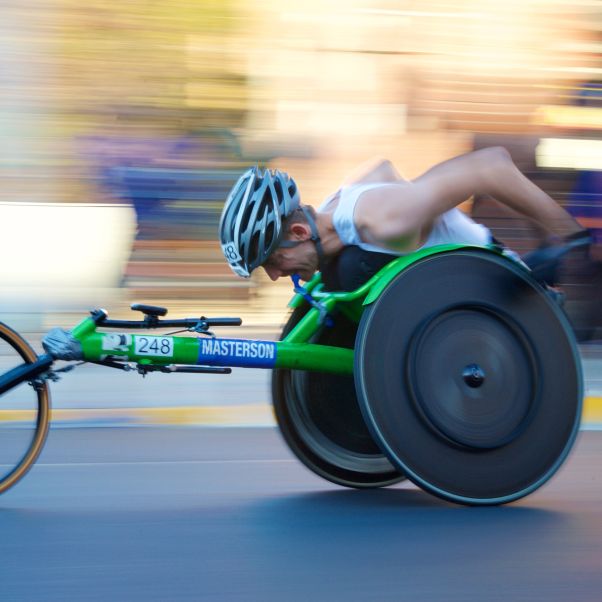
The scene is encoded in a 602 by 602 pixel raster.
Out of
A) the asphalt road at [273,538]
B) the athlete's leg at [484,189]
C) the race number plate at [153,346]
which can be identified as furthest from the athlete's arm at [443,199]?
the asphalt road at [273,538]

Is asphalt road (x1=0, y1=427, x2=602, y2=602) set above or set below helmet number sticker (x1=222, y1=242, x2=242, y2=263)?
below

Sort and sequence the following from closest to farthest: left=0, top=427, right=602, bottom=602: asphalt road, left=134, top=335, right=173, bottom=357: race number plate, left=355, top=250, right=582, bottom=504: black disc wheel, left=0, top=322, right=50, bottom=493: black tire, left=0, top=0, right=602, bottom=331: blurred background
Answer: left=0, top=427, right=602, bottom=602: asphalt road, left=355, top=250, right=582, bottom=504: black disc wheel, left=134, top=335, right=173, bottom=357: race number plate, left=0, top=322, right=50, bottom=493: black tire, left=0, top=0, right=602, bottom=331: blurred background

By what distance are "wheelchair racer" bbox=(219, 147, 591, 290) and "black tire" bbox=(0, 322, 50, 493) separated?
0.79 metres

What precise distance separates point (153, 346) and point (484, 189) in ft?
4.11

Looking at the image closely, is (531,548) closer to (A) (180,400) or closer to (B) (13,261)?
(A) (180,400)

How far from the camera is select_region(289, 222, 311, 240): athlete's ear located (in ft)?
13.5

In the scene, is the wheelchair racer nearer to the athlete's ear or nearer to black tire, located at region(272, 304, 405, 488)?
the athlete's ear

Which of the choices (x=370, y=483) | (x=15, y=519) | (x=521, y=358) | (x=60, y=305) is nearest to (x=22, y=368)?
(x=15, y=519)

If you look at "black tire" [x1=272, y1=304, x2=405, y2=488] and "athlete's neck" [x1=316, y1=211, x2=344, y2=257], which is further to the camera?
"black tire" [x1=272, y1=304, x2=405, y2=488]

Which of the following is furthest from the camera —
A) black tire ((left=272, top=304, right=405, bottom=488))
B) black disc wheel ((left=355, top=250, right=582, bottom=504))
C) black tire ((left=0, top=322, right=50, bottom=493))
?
black tire ((left=272, top=304, right=405, bottom=488))

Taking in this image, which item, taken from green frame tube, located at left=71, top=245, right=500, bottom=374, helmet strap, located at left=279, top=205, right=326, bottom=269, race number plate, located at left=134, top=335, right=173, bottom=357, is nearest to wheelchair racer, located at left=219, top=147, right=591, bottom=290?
helmet strap, located at left=279, top=205, right=326, bottom=269

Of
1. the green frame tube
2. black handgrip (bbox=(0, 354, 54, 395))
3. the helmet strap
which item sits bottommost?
black handgrip (bbox=(0, 354, 54, 395))

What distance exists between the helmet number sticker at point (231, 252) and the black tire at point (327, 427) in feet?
1.23

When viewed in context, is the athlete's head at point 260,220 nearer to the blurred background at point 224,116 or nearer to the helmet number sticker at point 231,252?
the helmet number sticker at point 231,252
